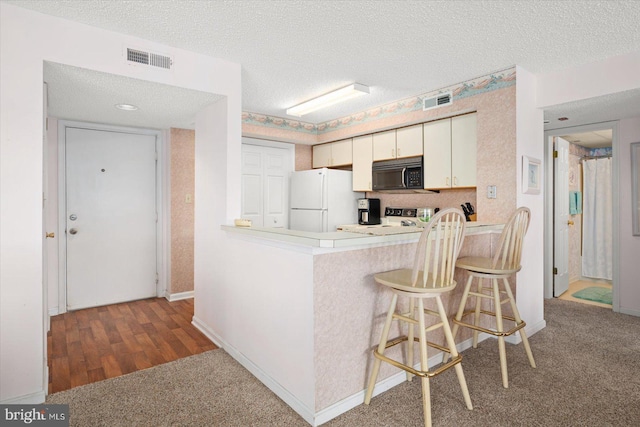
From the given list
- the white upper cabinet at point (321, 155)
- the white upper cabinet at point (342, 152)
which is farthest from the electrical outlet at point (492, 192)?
the white upper cabinet at point (321, 155)

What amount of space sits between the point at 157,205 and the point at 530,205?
4050mm

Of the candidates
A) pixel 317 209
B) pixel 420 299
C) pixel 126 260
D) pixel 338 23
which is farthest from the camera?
pixel 317 209

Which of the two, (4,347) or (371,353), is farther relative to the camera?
(371,353)

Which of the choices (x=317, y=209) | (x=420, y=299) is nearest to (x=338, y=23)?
(x=420, y=299)

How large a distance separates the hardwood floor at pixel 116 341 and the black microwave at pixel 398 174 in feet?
8.47

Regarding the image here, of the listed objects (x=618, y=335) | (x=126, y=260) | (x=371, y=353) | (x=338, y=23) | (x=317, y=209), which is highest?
(x=338, y=23)

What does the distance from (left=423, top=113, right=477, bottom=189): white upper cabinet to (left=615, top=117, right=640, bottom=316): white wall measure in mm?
1757

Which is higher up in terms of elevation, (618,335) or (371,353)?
(371,353)

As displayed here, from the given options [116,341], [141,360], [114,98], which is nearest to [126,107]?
[114,98]

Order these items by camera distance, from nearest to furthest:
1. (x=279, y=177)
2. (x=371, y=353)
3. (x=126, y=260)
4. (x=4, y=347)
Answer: (x=4, y=347)
(x=371, y=353)
(x=126, y=260)
(x=279, y=177)

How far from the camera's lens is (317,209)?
466 centimetres

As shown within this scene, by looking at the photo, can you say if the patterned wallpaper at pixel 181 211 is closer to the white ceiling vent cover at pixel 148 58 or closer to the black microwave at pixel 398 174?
the white ceiling vent cover at pixel 148 58

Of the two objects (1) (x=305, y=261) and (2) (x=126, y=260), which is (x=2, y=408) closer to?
(1) (x=305, y=261)

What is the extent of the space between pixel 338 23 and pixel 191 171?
2.81 m
